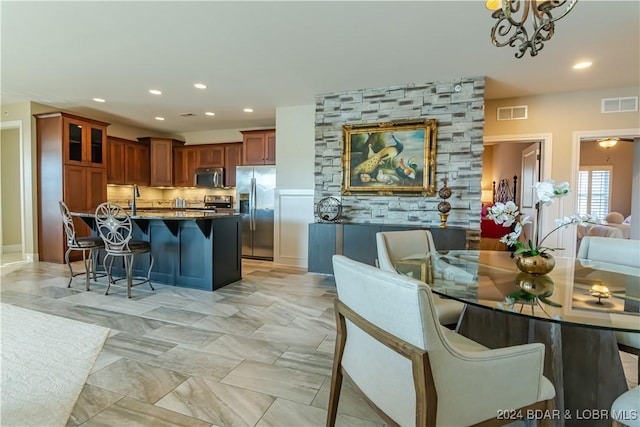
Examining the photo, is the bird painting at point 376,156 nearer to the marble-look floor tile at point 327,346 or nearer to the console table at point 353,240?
the console table at point 353,240

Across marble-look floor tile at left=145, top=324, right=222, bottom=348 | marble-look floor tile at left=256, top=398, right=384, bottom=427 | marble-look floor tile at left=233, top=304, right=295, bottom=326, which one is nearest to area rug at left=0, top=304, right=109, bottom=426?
marble-look floor tile at left=145, top=324, right=222, bottom=348

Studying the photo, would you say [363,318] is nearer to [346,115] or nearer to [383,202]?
[383,202]

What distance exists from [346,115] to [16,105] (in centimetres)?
555

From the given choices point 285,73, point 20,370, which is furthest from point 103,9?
point 20,370

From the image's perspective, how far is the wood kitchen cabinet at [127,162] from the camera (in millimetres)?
6469

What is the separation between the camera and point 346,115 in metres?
4.62

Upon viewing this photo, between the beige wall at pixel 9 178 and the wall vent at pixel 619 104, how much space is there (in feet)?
32.0

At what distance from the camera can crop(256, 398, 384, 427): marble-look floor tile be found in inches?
64.3

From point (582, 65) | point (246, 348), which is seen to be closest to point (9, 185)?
point (246, 348)

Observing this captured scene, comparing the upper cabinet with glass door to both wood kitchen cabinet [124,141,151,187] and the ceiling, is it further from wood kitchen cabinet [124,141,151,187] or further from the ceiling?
wood kitchen cabinet [124,141,151,187]

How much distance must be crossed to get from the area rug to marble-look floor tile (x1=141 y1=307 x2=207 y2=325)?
1.45 ft

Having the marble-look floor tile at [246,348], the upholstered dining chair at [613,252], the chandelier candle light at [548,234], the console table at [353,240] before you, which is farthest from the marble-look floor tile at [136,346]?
the upholstered dining chair at [613,252]

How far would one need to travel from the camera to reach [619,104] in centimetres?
427

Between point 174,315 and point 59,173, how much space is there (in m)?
3.95
